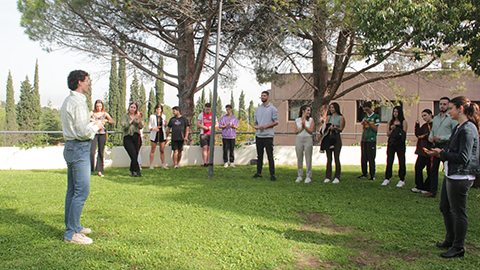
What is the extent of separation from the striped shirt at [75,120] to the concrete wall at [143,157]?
7.46m

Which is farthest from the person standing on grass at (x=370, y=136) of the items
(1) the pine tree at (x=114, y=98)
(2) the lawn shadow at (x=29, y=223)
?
(1) the pine tree at (x=114, y=98)

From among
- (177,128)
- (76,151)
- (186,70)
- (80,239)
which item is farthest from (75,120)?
(186,70)

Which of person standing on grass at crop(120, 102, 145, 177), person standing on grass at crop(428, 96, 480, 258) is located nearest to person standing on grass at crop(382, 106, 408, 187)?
person standing on grass at crop(428, 96, 480, 258)

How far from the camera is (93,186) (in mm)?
7152

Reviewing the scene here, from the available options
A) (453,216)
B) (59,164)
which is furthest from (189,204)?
(59,164)

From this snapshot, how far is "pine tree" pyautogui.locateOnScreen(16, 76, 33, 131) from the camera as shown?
3972 cm

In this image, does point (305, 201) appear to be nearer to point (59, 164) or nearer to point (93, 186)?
point (93, 186)

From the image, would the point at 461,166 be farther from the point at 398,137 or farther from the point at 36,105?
the point at 36,105

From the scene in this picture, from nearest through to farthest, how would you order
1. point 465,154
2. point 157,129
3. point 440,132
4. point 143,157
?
point 465,154, point 440,132, point 157,129, point 143,157

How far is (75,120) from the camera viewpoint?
3797 millimetres

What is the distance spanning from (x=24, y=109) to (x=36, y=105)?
130 centimetres

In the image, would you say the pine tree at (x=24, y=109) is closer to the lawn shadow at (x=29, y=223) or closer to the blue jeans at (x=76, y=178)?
the lawn shadow at (x=29, y=223)

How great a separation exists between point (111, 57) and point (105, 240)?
10.5 m

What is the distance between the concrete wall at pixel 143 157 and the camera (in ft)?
34.8
